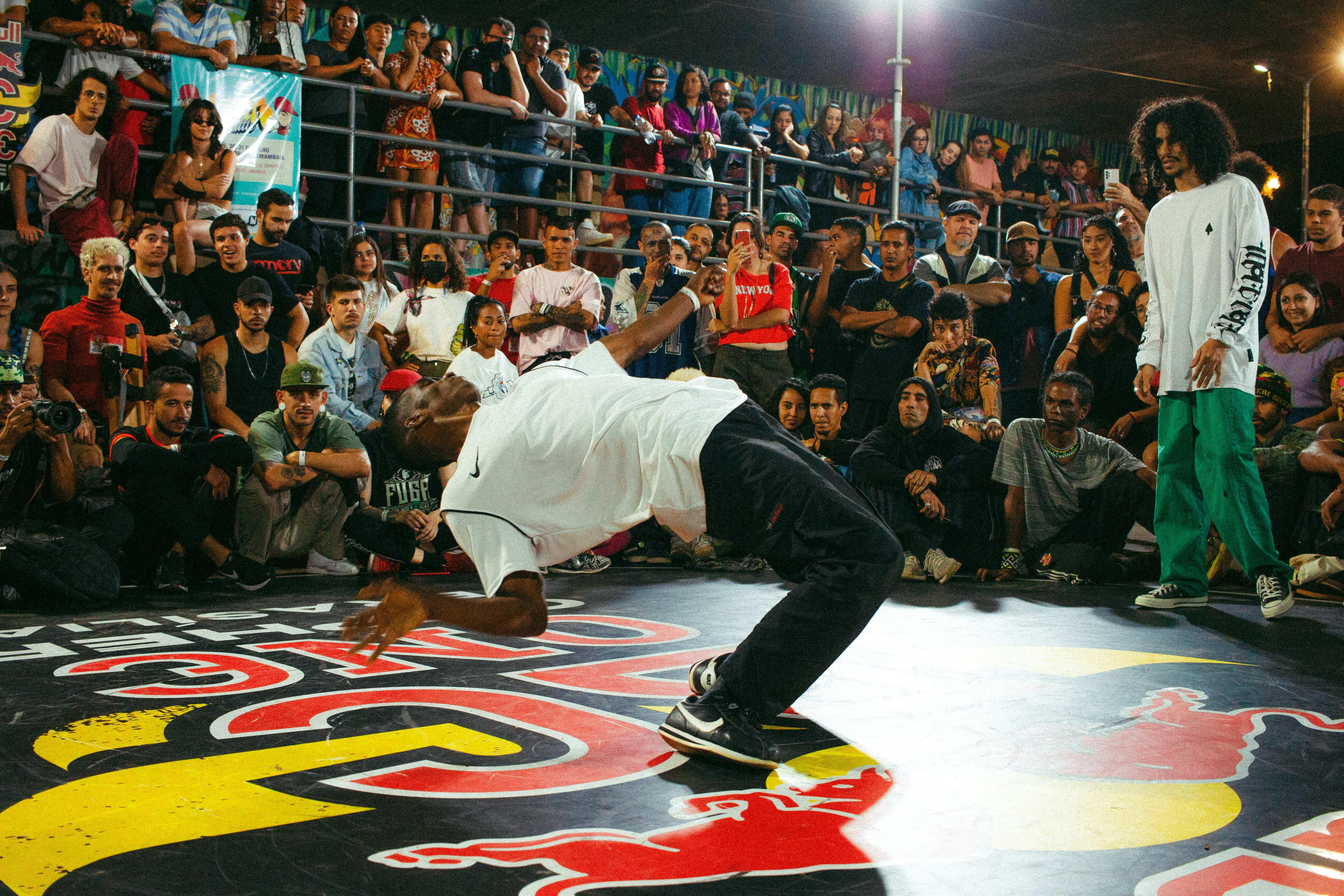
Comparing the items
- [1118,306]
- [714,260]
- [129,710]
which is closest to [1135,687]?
[129,710]

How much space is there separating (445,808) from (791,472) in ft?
3.41

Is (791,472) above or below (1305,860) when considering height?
above

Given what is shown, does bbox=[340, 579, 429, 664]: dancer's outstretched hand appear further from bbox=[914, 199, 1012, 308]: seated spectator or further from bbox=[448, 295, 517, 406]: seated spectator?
bbox=[914, 199, 1012, 308]: seated spectator

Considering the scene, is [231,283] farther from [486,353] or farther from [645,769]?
[645,769]

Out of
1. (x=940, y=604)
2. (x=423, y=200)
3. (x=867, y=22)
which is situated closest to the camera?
(x=940, y=604)

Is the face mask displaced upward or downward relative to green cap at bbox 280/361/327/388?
upward

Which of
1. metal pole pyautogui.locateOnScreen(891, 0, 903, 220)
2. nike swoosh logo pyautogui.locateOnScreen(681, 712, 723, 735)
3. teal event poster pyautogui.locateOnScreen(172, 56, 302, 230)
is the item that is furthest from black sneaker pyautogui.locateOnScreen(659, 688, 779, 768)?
metal pole pyautogui.locateOnScreen(891, 0, 903, 220)

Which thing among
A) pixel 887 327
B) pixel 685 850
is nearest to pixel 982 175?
pixel 887 327

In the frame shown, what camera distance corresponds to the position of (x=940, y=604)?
201 inches

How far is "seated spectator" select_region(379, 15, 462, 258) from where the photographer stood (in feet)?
26.5

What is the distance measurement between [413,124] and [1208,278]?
5.70 m

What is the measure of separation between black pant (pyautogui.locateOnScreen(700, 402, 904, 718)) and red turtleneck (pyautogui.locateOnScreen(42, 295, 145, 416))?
15.4 ft

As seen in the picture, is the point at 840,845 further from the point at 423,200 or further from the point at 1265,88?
the point at 1265,88

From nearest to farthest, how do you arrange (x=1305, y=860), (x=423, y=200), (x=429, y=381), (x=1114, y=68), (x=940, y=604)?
1. (x=1305, y=860)
2. (x=429, y=381)
3. (x=940, y=604)
4. (x=423, y=200)
5. (x=1114, y=68)
